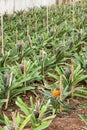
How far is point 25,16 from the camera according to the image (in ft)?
25.2

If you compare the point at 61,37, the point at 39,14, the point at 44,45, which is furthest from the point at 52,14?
the point at 44,45

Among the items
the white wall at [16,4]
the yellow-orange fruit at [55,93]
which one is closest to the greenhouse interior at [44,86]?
the yellow-orange fruit at [55,93]

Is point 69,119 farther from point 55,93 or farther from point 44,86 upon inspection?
point 44,86

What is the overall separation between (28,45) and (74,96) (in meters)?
1.78

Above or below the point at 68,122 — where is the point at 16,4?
above

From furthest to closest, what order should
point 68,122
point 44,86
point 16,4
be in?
point 16,4 → point 44,86 → point 68,122

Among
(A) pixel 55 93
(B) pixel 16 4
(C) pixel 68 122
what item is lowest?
(C) pixel 68 122

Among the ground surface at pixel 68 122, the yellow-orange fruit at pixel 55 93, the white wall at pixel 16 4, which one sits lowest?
the ground surface at pixel 68 122

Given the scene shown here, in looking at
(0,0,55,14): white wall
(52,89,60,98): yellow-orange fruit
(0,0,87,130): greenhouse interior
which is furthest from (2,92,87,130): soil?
(0,0,55,14): white wall

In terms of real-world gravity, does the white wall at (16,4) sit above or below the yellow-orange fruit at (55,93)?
above

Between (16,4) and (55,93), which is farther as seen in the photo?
(16,4)

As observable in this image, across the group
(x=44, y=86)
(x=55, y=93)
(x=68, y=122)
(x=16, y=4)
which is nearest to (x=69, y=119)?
(x=68, y=122)

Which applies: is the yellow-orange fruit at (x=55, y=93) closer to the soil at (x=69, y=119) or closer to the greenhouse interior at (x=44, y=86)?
the greenhouse interior at (x=44, y=86)

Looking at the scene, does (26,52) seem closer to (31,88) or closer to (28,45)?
(28,45)
